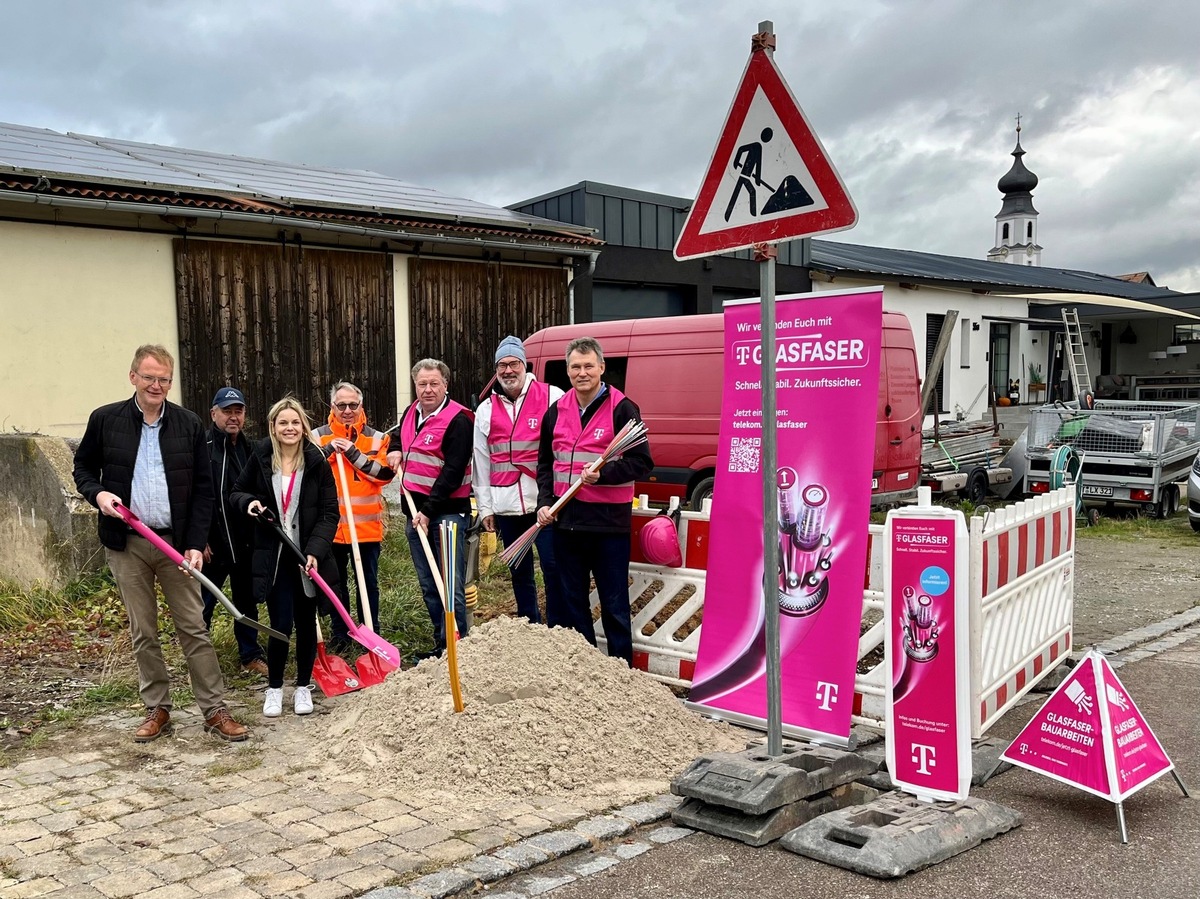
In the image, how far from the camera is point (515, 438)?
Answer: 625 cm

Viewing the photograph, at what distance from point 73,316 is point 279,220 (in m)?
2.55

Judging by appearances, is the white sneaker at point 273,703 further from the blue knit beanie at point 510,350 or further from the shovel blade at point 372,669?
the blue knit beanie at point 510,350

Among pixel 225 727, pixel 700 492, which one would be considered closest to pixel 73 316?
pixel 700 492

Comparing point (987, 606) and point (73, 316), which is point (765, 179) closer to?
point (987, 606)

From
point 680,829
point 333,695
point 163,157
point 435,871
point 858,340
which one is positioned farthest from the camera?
point 163,157

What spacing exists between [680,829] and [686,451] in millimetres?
7529

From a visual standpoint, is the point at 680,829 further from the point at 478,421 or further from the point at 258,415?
the point at 258,415

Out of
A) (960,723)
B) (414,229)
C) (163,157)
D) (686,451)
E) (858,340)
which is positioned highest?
(163,157)

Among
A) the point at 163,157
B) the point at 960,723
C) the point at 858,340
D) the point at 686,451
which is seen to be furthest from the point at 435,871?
the point at 163,157

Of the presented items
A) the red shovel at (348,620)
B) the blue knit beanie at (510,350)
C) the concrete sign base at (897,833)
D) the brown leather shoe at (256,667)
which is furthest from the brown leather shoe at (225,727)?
the concrete sign base at (897,833)

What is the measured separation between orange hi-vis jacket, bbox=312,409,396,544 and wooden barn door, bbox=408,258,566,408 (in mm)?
7434

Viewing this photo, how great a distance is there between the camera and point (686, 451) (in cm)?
1132

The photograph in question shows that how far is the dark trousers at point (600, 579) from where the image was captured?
18.7 ft

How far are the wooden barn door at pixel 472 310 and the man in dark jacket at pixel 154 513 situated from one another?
351 inches
